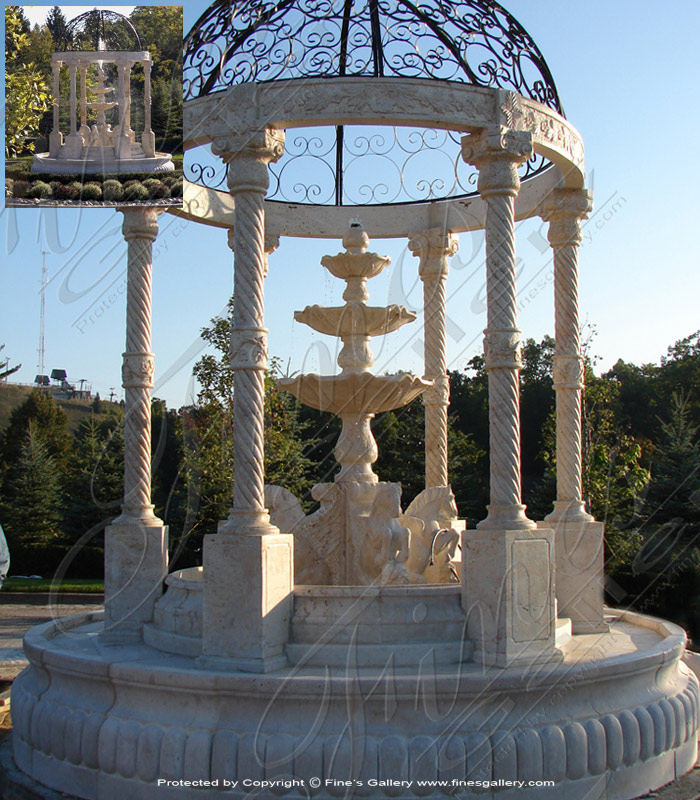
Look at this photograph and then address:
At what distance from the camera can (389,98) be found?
27.8 feet

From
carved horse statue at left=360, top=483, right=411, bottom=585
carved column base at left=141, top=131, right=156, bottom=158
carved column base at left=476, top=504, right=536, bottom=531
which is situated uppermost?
carved column base at left=141, top=131, right=156, bottom=158

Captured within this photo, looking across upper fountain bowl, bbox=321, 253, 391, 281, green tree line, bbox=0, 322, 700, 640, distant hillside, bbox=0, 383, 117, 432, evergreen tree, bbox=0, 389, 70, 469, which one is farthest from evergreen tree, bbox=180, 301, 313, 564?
distant hillside, bbox=0, 383, 117, 432

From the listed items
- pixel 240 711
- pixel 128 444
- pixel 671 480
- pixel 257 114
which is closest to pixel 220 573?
pixel 240 711

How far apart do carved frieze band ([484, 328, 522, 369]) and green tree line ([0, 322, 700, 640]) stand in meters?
6.91

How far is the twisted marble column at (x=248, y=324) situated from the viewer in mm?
7895

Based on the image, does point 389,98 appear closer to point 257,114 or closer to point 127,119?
point 257,114

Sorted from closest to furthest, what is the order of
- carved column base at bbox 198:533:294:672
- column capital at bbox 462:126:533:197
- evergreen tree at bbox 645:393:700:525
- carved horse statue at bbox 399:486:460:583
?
carved column base at bbox 198:533:294:672
column capital at bbox 462:126:533:197
carved horse statue at bbox 399:486:460:583
evergreen tree at bbox 645:393:700:525

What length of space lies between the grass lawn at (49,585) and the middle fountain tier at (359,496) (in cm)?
1649

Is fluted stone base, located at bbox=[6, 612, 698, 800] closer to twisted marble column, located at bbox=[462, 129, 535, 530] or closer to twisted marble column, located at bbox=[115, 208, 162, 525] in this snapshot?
twisted marble column, located at bbox=[462, 129, 535, 530]

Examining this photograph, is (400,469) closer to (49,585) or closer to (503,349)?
(49,585)

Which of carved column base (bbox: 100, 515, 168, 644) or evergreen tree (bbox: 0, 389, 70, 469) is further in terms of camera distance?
evergreen tree (bbox: 0, 389, 70, 469)

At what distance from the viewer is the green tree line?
19766 mm

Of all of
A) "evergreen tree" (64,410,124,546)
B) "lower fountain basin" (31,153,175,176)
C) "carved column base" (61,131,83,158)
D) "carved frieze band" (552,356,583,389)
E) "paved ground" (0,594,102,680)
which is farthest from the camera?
"evergreen tree" (64,410,124,546)

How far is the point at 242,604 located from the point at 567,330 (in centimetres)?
561
